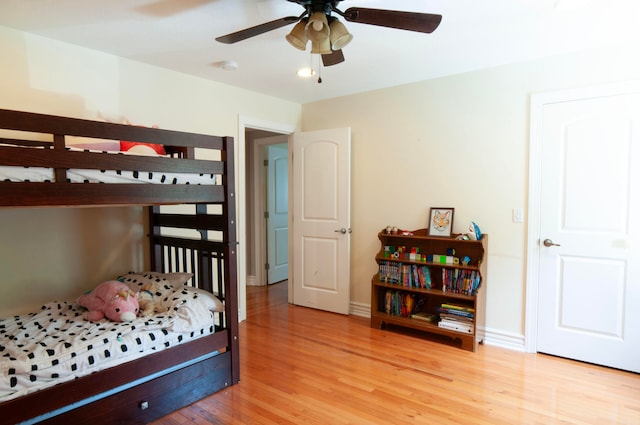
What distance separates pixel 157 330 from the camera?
2139mm

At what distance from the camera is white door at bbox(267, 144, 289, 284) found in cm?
529

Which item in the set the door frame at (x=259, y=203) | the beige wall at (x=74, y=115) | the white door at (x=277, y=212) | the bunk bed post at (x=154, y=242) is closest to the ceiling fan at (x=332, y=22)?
the beige wall at (x=74, y=115)

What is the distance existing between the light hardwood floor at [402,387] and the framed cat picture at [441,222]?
94 cm

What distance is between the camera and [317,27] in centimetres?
176

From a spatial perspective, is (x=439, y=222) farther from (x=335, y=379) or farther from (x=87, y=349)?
(x=87, y=349)

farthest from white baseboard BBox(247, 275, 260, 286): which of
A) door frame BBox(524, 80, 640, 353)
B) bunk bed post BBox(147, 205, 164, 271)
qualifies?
door frame BBox(524, 80, 640, 353)

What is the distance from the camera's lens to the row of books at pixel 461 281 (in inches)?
123

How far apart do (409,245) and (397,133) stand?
1.09 meters

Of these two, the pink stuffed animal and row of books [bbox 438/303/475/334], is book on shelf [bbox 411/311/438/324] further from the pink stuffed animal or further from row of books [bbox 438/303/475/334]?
the pink stuffed animal

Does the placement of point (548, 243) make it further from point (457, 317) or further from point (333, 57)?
point (333, 57)

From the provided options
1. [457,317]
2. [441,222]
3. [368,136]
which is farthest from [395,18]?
[457,317]

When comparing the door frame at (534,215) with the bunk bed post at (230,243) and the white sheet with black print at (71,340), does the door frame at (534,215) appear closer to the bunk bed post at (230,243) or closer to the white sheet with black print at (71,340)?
the bunk bed post at (230,243)

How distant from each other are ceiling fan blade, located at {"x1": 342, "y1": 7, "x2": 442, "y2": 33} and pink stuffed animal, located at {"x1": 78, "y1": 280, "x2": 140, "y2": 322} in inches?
79.1

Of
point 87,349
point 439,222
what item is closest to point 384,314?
point 439,222
